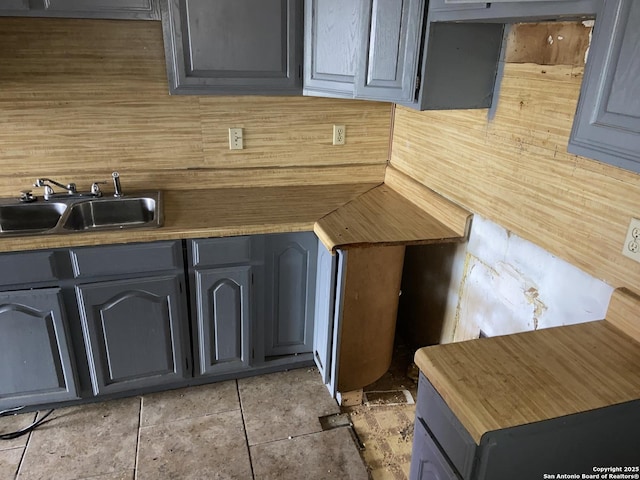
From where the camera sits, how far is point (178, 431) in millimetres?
2074

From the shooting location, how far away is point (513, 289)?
1.77m

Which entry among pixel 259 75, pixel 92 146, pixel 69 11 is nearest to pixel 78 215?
pixel 92 146

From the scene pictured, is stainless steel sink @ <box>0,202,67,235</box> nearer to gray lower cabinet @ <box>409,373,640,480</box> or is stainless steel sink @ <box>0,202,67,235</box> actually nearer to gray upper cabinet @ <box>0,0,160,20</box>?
gray upper cabinet @ <box>0,0,160,20</box>

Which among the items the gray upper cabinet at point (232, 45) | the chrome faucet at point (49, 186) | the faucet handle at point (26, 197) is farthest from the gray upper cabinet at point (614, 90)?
the faucet handle at point (26, 197)

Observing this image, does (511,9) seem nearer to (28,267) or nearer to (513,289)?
(513,289)

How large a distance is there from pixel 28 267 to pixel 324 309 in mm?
1176

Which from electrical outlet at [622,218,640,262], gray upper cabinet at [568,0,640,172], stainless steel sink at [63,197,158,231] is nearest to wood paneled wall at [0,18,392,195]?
stainless steel sink at [63,197,158,231]

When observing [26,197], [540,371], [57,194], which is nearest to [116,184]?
[57,194]

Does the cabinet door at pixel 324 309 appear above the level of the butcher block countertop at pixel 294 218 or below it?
below

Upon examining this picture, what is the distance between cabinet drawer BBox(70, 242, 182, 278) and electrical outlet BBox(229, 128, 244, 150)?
68cm

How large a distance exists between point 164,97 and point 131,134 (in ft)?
0.77

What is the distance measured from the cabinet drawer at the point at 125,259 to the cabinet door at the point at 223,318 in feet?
0.48

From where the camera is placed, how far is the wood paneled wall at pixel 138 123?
2.08 m

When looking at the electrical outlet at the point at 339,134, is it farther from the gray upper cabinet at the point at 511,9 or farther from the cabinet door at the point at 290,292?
the gray upper cabinet at the point at 511,9
